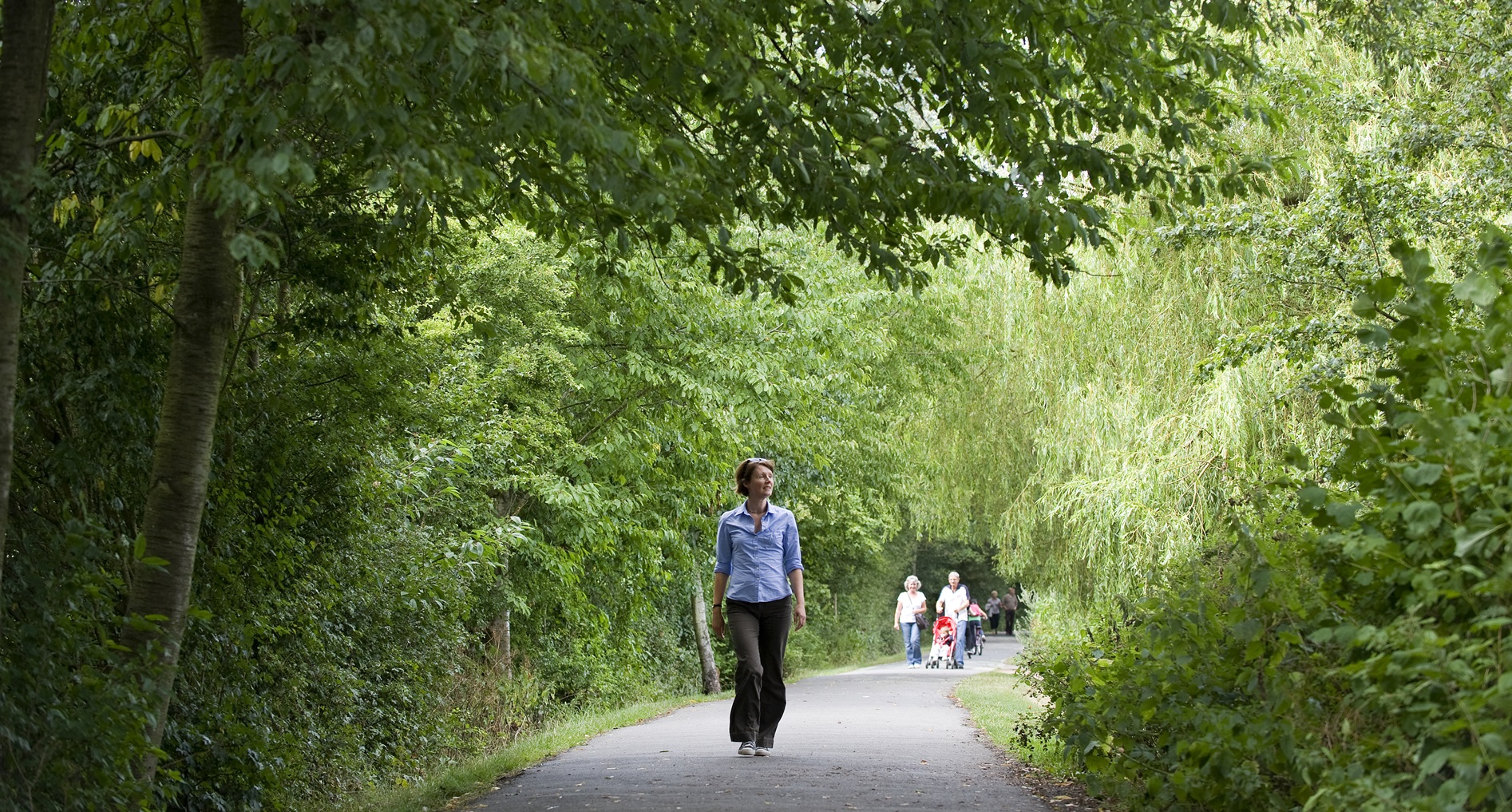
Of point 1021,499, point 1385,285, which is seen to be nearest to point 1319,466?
point 1385,285

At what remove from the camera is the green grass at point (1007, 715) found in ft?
31.0

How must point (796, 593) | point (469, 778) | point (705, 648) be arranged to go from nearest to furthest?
point (469, 778)
point (796, 593)
point (705, 648)

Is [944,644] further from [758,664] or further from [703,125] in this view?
[703,125]

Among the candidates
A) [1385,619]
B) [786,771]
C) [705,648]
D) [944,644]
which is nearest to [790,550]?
[786,771]

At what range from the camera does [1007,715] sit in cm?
1495

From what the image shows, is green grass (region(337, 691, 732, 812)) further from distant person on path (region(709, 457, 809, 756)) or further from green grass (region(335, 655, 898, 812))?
distant person on path (region(709, 457, 809, 756))

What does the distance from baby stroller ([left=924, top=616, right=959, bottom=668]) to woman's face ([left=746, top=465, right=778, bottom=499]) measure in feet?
66.2

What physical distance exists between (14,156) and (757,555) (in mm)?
5798

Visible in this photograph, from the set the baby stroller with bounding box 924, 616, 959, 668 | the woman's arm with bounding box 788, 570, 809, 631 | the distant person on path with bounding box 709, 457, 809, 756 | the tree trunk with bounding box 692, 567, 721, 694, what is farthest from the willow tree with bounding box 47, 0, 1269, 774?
the baby stroller with bounding box 924, 616, 959, 668

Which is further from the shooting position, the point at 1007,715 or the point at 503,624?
the point at 503,624

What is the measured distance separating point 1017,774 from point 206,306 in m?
5.61

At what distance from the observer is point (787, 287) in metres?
7.06

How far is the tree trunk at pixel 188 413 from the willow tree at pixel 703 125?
0.04 feet

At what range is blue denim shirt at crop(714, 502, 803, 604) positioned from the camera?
32.7ft
